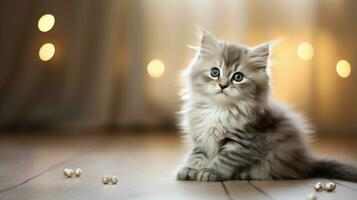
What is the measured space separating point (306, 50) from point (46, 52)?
54.4 inches

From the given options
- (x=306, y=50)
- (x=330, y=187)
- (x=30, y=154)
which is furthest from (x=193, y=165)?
(x=306, y=50)

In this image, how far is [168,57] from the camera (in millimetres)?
2891

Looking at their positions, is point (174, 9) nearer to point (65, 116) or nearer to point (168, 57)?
point (168, 57)

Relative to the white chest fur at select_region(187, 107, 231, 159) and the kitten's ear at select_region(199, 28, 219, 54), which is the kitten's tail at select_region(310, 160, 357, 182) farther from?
the kitten's ear at select_region(199, 28, 219, 54)

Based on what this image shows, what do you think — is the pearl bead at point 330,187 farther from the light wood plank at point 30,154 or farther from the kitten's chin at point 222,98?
the light wood plank at point 30,154

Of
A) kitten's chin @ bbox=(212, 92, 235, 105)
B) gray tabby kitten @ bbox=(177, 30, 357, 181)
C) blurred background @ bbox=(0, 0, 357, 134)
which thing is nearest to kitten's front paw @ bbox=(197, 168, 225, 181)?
gray tabby kitten @ bbox=(177, 30, 357, 181)

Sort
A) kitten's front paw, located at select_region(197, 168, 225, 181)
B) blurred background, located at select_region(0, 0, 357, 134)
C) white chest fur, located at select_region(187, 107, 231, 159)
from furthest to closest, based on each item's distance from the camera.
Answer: blurred background, located at select_region(0, 0, 357, 134), white chest fur, located at select_region(187, 107, 231, 159), kitten's front paw, located at select_region(197, 168, 225, 181)

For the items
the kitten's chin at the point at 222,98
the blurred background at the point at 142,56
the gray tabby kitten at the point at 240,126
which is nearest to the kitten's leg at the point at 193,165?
the gray tabby kitten at the point at 240,126

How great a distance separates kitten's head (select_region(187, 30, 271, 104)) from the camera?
4.81 feet

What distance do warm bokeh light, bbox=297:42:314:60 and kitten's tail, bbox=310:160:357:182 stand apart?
142 centimetres

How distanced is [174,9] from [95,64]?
514 mm

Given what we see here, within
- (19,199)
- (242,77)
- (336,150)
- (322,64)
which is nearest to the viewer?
(19,199)

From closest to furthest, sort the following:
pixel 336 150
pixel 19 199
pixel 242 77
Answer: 1. pixel 19 199
2. pixel 242 77
3. pixel 336 150

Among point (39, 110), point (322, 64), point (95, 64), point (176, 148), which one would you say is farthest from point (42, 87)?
point (322, 64)
